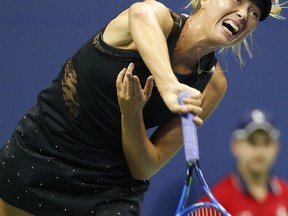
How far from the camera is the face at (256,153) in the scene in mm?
1341

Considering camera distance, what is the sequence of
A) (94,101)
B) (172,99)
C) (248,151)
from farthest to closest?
1. (248,151)
2. (94,101)
3. (172,99)

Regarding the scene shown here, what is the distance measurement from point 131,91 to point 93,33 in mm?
739

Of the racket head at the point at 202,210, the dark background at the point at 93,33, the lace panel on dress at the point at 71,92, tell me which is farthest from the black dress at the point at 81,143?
the dark background at the point at 93,33

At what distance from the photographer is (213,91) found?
4.28 feet

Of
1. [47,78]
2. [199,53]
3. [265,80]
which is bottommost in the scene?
[265,80]

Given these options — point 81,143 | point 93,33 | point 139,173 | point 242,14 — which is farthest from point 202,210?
point 93,33

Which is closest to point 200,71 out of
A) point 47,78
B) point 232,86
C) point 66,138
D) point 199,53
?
point 199,53

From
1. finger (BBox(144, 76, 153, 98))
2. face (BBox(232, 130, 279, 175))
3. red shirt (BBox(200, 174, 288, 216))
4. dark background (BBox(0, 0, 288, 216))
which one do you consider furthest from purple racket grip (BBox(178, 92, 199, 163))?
dark background (BBox(0, 0, 288, 216))

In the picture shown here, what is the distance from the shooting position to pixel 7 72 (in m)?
1.86

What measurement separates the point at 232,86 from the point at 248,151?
43 cm

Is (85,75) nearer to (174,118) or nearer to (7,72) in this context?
(174,118)

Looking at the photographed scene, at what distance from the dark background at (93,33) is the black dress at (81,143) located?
480 mm

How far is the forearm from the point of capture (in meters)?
1.19

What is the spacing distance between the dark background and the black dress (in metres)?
0.48
